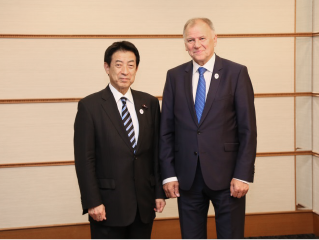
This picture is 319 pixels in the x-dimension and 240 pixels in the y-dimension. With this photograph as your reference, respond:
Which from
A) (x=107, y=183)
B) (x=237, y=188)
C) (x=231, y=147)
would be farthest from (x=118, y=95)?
(x=237, y=188)

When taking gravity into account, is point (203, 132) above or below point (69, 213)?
above

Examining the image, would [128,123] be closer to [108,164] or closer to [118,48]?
[108,164]

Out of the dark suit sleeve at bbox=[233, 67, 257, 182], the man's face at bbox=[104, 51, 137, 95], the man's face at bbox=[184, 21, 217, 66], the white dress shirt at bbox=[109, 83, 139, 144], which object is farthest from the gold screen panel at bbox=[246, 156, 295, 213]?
the man's face at bbox=[104, 51, 137, 95]

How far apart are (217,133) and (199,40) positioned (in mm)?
563

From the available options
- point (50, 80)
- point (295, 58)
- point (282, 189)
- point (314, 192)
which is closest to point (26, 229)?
point (50, 80)

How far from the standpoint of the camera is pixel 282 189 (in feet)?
13.6

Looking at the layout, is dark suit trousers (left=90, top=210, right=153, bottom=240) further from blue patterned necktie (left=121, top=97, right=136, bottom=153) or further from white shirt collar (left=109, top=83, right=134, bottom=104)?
white shirt collar (left=109, top=83, right=134, bottom=104)

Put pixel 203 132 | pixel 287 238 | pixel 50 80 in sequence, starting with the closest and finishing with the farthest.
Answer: pixel 203 132 < pixel 50 80 < pixel 287 238

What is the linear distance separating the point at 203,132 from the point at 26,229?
7.20ft

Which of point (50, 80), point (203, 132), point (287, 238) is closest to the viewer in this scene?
point (203, 132)

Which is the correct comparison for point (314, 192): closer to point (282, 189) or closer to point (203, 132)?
point (282, 189)

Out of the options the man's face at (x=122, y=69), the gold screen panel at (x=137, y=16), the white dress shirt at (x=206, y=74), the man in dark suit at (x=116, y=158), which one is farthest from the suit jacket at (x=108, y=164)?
the gold screen panel at (x=137, y=16)

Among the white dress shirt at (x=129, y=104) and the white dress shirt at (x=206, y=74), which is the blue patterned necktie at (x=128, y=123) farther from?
the white dress shirt at (x=206, y=74)

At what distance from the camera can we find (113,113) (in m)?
2.46
